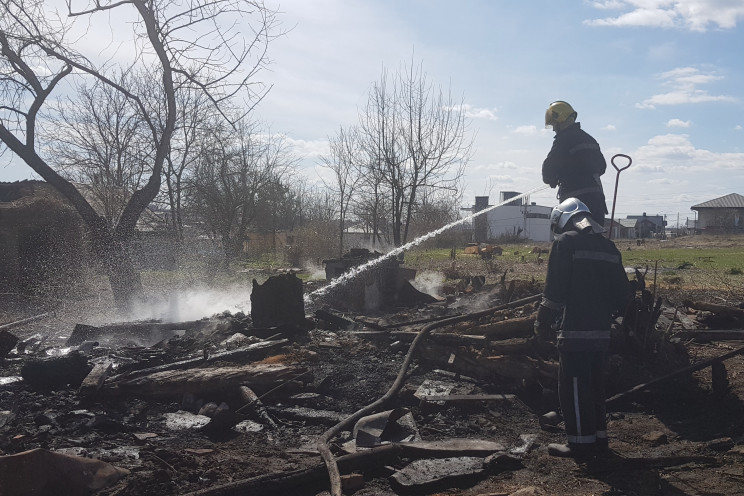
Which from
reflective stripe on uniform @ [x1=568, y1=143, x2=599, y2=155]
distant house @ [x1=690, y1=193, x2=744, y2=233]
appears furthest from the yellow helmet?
distant house @ [x1=690, y1=193, x2=744, y2=233]

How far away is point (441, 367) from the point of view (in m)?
6.34

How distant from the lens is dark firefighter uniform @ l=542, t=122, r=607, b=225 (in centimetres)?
590

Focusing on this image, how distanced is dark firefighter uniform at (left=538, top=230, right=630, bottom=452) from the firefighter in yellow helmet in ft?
5.58

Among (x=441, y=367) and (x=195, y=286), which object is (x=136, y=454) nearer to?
(x=441, y=367)

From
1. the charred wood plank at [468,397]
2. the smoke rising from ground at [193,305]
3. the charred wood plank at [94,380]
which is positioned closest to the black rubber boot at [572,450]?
the charred wood plank at [468,397]

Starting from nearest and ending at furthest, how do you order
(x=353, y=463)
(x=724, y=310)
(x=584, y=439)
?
(x=353, y=463) → (x=584, y=439) → (x=724, y=310)

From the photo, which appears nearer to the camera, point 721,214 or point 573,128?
A: point 573,128

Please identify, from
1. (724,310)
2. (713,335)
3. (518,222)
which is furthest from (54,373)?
(518,222)

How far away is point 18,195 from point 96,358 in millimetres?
10988

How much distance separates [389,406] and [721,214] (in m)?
74.0

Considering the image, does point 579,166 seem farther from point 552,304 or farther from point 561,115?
point 552,304

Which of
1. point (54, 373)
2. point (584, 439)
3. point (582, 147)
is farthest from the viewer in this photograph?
point (582, 147)

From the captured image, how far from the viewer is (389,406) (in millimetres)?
5316

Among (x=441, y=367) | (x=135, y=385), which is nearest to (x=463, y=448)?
(x=441, y=367)
